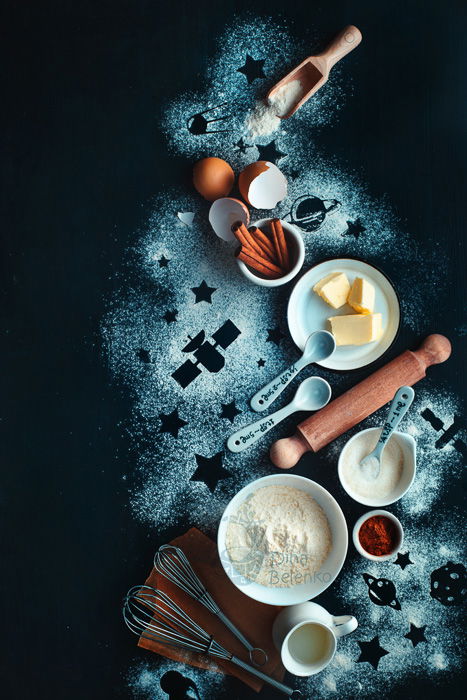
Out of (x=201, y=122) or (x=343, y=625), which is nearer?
(x=343, y=625)

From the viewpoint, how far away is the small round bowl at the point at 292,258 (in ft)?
3.94

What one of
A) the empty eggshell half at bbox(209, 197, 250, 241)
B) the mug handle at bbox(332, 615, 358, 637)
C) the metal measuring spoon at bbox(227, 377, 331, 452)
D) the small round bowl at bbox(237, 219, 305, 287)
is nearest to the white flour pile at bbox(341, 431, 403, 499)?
the metal measuring spoon at bbox(227, 377, 331, 452)

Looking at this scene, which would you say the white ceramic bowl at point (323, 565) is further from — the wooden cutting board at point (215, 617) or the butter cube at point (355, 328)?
the butter cube at point (355, 328)

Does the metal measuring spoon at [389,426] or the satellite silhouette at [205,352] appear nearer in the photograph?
the metal measuring spoon at [389,426]

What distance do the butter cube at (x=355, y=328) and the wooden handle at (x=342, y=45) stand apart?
50 cm

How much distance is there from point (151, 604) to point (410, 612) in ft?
1.72

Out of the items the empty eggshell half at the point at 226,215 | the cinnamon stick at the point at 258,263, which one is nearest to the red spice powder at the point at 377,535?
the cinnamon stick at the point at 258,263

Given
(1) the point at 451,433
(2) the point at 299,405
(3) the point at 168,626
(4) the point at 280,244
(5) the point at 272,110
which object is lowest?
(1) the point at 451,433

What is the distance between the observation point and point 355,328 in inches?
47.8

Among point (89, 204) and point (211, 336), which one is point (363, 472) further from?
point (89, 204)

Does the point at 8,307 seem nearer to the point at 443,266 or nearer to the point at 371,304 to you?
the point at 371,304

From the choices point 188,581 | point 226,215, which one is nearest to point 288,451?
point 188,581

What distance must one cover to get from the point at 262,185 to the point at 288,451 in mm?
517

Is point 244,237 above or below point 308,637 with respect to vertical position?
above
